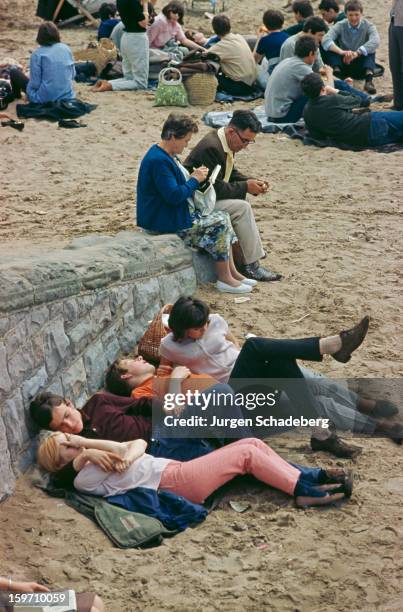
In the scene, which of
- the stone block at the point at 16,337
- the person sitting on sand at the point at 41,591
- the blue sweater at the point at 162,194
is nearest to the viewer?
the person sitting on sand at the point at 41,591

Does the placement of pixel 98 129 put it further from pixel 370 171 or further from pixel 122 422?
pixel 122 422

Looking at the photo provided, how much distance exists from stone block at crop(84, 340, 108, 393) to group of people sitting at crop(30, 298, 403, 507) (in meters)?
0.07

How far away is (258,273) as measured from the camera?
8.04m

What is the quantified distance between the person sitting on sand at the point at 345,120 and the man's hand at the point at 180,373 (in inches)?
218

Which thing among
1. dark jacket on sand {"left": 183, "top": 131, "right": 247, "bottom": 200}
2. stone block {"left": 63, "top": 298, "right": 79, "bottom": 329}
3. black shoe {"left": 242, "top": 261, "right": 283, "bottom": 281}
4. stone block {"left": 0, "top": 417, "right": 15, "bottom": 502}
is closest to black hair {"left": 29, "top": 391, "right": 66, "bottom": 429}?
stone block {"left": 0, "top": 417, "right": 15, "bottom": 502}

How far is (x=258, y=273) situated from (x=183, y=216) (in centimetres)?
72

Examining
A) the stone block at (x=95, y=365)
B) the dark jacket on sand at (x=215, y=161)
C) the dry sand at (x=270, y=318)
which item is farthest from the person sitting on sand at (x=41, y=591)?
the dark jacket on sand at (x=215, y=161)

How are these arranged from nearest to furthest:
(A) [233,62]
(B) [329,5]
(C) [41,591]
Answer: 1. (C) [41,591]
2. (A) [233,62]
3. (B) [329,5]

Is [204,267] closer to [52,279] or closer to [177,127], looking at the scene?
[177,127]

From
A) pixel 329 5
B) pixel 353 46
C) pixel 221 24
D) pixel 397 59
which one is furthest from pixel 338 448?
pixel 329 5

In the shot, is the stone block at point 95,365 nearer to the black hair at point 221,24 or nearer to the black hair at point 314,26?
the black hair at point 314,26

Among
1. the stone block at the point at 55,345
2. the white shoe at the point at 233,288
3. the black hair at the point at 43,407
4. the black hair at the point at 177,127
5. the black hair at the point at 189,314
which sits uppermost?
the black hair at the point at 177,127

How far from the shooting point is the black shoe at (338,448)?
572cm

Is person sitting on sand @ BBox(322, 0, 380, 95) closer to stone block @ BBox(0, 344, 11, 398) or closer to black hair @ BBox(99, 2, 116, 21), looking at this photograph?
black hair @ BBox(99, 2, 116, 21)
